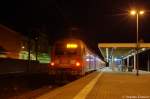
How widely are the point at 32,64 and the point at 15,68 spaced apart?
953cm

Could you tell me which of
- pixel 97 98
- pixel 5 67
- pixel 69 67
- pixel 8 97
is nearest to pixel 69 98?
pixel 97 98

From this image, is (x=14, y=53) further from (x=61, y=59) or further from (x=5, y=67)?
(x=61, y=59)

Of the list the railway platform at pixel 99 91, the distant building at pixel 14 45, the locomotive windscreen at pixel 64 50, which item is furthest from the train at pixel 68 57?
the distant building at pixel 14 45

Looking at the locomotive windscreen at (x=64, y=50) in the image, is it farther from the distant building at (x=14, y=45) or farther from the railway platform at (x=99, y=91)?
the distant building at (x=14, y=45)

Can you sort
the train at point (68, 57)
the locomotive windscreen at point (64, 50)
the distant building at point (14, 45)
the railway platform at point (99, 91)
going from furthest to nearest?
the distant building at point (14, 45)
the locomotive windscreen at point (64, 50)
the train at point (68, 57)
the railway platform at point (99, 91)

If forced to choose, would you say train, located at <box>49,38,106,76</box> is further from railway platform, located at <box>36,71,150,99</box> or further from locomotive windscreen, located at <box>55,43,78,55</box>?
railway platform, located at <box>36,71,150,99</box>

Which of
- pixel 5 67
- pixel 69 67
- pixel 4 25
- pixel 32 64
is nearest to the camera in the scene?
pixel 69 67

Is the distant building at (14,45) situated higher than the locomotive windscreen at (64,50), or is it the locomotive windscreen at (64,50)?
the distant building at (14,45)

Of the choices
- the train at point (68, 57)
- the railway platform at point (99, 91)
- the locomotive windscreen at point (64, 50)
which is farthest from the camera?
the locomotive windscreen at point (64, 50)

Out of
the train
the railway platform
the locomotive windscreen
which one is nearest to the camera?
the railway platform

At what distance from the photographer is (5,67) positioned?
4050cm

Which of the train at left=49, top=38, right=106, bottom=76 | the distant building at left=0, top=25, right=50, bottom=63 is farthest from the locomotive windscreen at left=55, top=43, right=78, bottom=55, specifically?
the distant building at left=0, top=25, right=50, bottom=63

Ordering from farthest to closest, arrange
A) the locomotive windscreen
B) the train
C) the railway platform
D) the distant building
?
the distant building
the locomotive windscreen
the train
the railway platform

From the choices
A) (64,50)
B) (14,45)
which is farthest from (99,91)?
(14,45)
